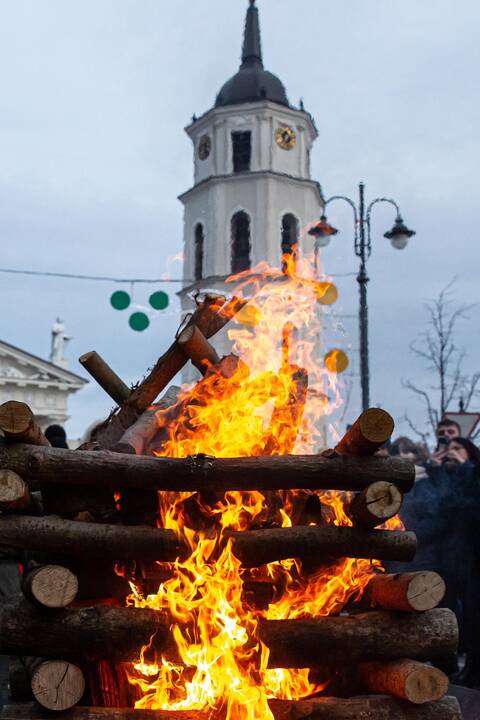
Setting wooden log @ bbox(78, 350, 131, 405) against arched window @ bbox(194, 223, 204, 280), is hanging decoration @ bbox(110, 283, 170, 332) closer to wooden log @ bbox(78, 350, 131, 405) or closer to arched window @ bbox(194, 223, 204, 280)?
wooden log @ bbox(78, 350, 131, 405)

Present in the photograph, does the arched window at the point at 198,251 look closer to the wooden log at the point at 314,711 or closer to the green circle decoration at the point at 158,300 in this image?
the green circle decoration at the point at 158,300

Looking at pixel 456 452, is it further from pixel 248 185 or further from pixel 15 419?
pixel 248 185

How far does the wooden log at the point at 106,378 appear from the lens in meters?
6.37

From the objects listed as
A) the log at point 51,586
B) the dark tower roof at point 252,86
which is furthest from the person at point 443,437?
the dark tower roof at point 252,86

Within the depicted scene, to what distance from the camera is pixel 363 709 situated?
4566 millimetres

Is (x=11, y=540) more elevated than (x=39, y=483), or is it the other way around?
(x=39, y=483)

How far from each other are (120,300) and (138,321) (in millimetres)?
626

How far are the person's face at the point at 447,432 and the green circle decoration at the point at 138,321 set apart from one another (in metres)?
9.77

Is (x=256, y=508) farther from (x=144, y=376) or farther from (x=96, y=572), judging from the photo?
(x=144, y=376)

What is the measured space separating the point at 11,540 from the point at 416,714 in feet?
7.76

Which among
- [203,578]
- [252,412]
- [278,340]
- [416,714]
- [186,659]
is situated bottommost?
[416,714]

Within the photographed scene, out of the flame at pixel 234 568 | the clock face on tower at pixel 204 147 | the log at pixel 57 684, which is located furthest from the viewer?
the clock face on tower at pixel 204 147

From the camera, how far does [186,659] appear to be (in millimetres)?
4602

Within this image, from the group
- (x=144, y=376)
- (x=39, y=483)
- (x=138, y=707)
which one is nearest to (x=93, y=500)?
(x=39, y=483)
